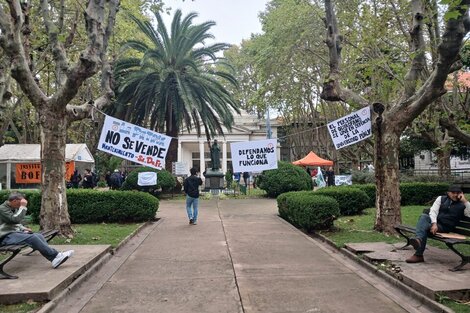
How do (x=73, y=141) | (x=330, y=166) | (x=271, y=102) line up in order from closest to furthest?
(x=271, y=102) → (x=330, y=166) → (x=73, y=141)

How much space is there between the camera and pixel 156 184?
21.5 m

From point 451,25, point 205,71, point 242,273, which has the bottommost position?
point 242,273

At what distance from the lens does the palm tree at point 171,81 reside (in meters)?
23.6

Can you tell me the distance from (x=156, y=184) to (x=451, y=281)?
17008mm

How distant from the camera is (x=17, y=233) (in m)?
6.67

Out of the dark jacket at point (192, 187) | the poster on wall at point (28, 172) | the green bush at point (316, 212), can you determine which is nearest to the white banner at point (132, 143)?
the dark jacket at point (192, 187)

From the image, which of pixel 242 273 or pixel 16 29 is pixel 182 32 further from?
pixel 242 273

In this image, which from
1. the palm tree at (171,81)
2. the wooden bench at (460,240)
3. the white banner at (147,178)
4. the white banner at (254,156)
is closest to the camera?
the wooden bench at (460,240)

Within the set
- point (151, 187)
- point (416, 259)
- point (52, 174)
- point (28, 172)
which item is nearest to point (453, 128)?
point (416, 259)

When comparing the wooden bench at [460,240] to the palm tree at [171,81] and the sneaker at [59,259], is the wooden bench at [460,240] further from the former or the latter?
the palm tree at [171,81]

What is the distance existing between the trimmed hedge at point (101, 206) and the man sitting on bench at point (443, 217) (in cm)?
809

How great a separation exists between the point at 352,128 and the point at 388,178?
167 cm

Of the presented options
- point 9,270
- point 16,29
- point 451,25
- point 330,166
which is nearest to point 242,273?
point 9,270

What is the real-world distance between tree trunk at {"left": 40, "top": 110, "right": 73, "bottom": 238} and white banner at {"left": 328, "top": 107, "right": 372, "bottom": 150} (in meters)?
6.84
